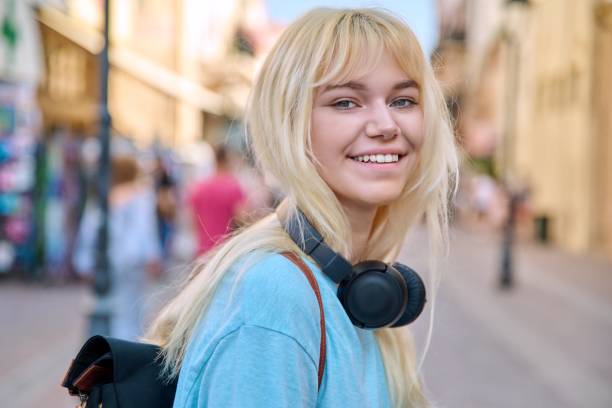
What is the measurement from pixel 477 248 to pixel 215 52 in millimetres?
26072

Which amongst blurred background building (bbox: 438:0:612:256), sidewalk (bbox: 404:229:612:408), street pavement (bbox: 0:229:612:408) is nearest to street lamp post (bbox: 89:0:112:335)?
street pavement (bbox: 0:229:612:408)

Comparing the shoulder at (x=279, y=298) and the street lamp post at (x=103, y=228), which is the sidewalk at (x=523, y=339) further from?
the street lamp post at (x=103, y=228)

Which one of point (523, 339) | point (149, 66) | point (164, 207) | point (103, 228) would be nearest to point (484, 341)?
point (523, 339)

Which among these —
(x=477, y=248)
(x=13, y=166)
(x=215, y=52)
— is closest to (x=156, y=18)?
(x=215, y=52)

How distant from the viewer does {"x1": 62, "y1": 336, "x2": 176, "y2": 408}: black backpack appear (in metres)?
1.47

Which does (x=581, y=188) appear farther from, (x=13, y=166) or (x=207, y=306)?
(x=207, y=306)

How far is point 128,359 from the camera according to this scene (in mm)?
1505

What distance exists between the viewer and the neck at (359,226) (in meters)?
1.67

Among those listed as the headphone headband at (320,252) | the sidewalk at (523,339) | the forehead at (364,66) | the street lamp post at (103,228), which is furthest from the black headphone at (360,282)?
the street lamp post at (103,228)

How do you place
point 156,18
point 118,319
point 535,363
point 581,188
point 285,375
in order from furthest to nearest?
point 156,18
point 581,188
point 535,363
point 118,319
point 285,375

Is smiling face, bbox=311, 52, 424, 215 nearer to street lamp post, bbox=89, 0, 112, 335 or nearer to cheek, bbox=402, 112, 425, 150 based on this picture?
cheek, bbox=402, 112, 425, 150

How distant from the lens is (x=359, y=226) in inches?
67.0

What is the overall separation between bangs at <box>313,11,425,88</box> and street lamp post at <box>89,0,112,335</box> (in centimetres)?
576

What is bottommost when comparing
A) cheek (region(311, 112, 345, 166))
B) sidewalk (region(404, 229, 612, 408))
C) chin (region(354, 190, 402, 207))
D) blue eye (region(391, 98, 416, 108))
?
sidewalk (region(404, 229, 612, 408))
